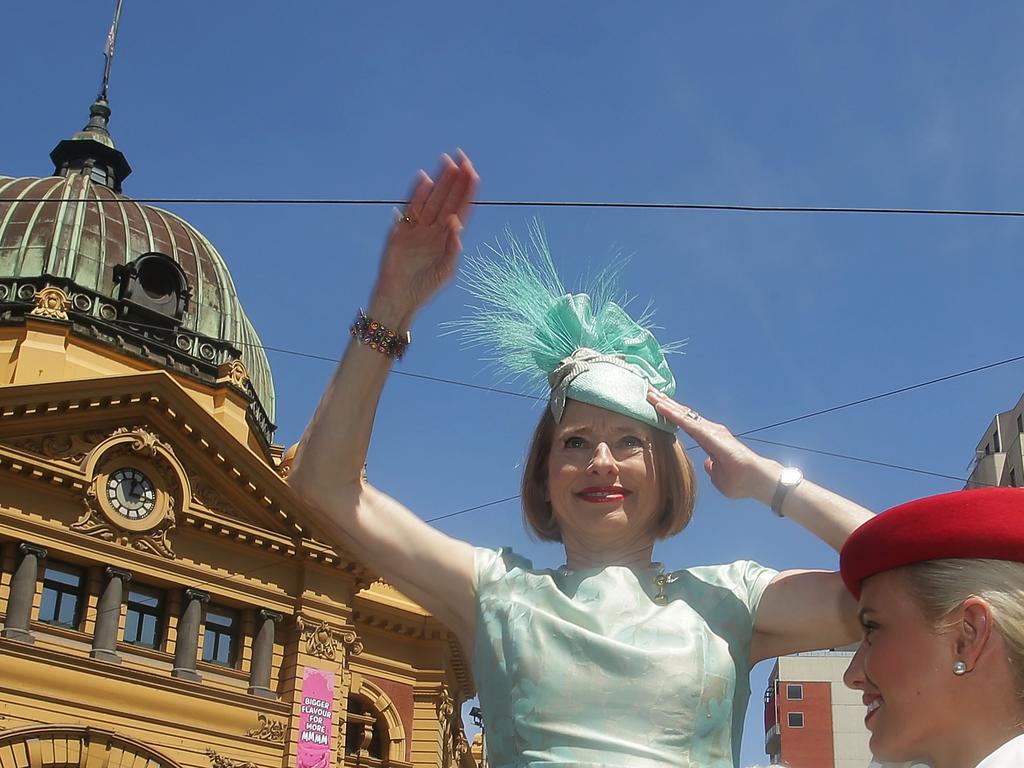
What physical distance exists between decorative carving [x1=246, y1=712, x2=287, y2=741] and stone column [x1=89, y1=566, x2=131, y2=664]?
3011 millimetres

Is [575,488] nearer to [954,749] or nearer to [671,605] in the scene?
[671,605]

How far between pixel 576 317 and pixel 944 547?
3.95 ft

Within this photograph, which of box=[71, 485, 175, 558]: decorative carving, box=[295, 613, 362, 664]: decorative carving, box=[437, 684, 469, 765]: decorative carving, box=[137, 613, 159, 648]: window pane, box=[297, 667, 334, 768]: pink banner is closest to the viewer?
box=[71, 485, 175, 558]: decorative carving

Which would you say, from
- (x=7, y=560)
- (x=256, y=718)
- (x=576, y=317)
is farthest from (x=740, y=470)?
(x=256, y=718)

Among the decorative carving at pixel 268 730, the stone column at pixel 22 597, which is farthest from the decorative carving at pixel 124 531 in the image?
the decorative carving at pixel 268 730

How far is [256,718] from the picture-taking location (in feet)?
72.9

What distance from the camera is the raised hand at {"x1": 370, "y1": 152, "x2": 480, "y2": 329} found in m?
2.71

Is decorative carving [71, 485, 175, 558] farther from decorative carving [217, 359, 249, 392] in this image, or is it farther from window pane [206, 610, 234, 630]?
decorative carving [217, 359, 249, 392]

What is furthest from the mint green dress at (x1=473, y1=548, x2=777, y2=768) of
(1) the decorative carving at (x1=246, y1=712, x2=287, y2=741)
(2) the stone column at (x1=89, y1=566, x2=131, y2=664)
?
(1) the decorative carving at (x1=246, y1=712, x2=287, y2=741)

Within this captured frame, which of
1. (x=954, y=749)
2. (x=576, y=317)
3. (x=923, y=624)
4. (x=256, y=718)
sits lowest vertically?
(x=954, y=749)

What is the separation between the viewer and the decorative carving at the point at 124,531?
2078 cm

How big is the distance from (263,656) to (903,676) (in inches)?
860

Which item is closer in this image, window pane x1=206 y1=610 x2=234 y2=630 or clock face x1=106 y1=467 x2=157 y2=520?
clock face x1=106 y1=467 x2=157 y2=520

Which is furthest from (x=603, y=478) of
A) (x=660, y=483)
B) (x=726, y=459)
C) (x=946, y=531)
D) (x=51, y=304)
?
(x=51, y=304)
